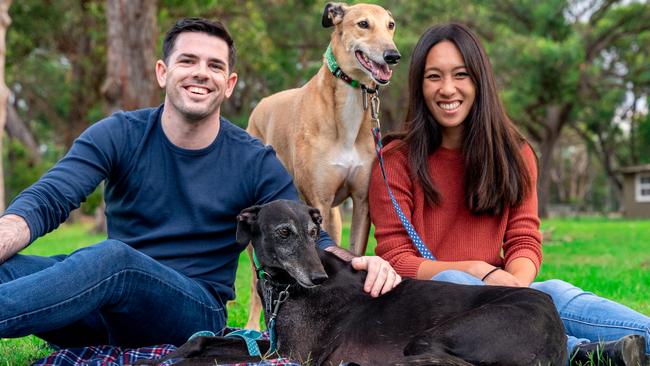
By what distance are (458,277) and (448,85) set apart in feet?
3.85

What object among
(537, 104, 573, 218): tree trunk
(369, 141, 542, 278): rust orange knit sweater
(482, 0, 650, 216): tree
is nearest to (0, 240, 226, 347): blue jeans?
(369, 141, 542, 278): rust orange knit sweater

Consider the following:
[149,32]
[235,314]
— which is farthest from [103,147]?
[149,32]

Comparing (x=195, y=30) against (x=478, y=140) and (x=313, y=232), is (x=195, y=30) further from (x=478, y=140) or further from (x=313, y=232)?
(x=478, y=140)

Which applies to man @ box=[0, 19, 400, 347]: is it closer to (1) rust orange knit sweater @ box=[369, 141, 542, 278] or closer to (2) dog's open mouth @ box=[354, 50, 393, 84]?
(1) rust orange knit sweater @ box=[369, 141, 542, 278]

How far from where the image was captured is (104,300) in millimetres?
3438

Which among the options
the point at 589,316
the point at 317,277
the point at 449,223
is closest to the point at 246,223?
the point at 317,277

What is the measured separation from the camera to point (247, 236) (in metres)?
3.65

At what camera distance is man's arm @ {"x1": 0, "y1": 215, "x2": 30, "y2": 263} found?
3.33 meters

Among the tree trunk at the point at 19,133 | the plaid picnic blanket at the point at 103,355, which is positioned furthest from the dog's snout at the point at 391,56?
the tree trunk at the point at 19,133

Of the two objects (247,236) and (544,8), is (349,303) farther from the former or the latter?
(544,8)

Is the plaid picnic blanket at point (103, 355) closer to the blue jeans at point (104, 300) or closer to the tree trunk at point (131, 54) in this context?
the blue jeans at point (104, 300)

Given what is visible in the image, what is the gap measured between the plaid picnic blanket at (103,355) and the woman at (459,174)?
1429 millimetres

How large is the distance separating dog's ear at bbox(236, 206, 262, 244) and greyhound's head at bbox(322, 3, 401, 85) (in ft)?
4.83

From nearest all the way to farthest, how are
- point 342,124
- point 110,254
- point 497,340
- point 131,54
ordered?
point 497,340, point 110,254, point 342,124, point 131,54
